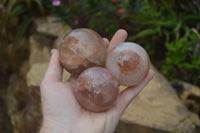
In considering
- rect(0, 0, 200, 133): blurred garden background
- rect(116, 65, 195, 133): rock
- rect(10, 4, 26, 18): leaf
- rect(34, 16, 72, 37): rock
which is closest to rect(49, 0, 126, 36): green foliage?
rect(0, 0, 200, 133): blurred garden background

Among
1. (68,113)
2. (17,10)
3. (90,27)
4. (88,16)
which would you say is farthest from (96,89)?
(17,10)

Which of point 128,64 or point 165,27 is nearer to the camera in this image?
point 128,64

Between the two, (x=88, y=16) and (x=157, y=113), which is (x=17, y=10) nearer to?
(x=88, y=16)

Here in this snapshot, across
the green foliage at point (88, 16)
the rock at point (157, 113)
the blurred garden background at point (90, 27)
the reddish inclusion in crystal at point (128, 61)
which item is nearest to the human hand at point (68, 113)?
the reddish inclusion in crystal at point (128, 61)

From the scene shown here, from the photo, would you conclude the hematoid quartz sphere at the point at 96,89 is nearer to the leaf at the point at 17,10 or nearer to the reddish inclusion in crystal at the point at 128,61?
the reddish inclusion in crystal at the point at 128,61

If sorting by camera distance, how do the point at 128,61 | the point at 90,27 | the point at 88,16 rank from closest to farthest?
the point at 128,61, the point at 90,27, the point at 88,16

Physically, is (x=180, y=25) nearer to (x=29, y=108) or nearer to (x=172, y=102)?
(x=172, y=102)

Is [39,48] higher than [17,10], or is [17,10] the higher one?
[17,10]
